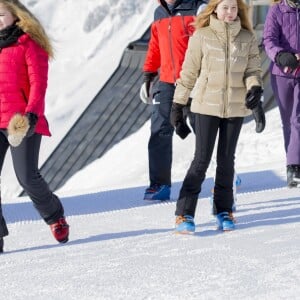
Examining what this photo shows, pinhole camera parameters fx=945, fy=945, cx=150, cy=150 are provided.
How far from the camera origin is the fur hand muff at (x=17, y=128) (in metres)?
5.32

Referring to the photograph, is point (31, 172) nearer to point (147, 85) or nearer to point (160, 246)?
point (160, 246)

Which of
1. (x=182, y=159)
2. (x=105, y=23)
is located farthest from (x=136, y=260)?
(x=105, y=23)

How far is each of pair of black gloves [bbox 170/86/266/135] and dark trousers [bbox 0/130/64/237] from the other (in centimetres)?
82

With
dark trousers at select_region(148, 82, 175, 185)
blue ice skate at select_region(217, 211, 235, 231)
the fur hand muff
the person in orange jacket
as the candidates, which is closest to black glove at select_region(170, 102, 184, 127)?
blue ice skate at select_region(217, 211, 235, 231)

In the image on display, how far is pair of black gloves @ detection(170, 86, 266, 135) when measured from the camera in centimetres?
555

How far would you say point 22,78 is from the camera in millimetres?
5496

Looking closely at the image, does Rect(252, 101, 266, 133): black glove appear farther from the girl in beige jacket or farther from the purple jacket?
the purple jacket

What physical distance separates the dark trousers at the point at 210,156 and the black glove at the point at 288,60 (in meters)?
1.49

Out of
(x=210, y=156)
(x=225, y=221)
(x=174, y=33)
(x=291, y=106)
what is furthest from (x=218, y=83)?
(x=291, y=106)

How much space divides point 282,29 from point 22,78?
8.23 ft

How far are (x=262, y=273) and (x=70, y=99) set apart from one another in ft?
47.6

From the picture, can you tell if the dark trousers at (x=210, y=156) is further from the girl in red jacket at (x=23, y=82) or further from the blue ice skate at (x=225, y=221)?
the girl in red jacket at (x=23, y=82)

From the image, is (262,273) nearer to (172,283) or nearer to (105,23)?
(172,283)

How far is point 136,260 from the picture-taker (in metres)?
5.09
